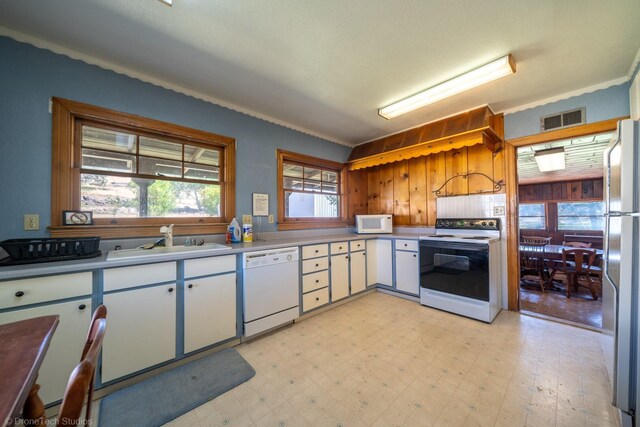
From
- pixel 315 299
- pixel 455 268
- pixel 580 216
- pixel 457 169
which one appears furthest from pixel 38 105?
pixel 580 216

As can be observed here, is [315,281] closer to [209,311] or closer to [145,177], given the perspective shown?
[209,311]

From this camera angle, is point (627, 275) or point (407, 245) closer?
point (627, 275)

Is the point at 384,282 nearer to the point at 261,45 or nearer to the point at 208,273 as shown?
the point at 208,273

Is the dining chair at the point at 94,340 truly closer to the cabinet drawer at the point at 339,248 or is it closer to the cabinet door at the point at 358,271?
the cabinet drawer at the point at 339,248

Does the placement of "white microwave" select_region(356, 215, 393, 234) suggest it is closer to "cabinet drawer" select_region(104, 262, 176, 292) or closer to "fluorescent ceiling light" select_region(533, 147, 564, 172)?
"cabinet drawer" select_region(104, 262, 176, 292)

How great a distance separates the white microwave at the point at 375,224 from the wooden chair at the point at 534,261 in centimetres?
254

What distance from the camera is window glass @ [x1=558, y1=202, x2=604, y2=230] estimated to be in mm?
6465

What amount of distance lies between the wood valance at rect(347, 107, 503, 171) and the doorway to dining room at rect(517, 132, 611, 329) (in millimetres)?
756

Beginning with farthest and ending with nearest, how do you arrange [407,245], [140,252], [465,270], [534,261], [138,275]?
[534,261] < [407,245] < [465,270] < [140,252] < [138,275]

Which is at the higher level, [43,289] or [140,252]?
[140,252]

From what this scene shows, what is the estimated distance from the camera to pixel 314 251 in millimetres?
2814

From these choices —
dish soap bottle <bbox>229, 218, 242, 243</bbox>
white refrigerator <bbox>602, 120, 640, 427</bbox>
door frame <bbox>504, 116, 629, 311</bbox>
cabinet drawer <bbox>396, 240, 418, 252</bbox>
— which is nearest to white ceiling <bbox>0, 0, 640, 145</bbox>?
door frame <bbox>504, 116, 629, 311</bbox>

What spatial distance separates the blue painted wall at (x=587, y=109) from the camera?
7.55 ft

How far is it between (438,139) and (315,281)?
232 cm
